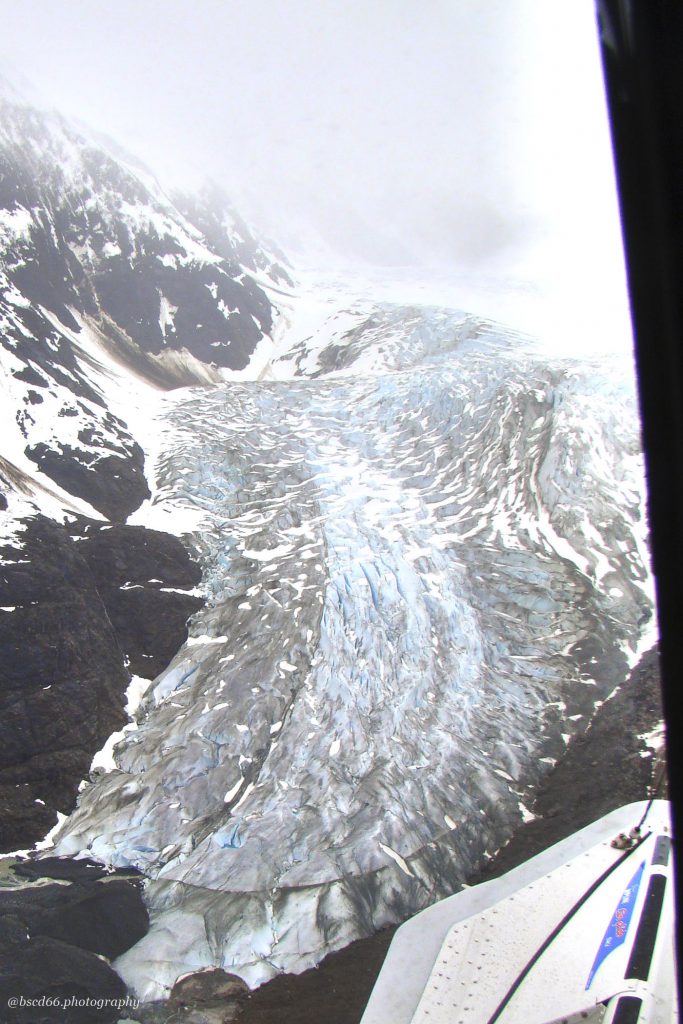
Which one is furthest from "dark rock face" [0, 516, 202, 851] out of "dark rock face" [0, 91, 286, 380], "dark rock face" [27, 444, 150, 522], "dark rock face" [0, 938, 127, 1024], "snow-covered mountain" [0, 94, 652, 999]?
"dark rock face" [0, 91, 286, 380]

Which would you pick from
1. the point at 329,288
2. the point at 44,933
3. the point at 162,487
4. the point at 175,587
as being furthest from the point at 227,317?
the point at 44,933

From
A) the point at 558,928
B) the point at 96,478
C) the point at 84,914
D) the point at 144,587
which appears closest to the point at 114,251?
the point at 96,478

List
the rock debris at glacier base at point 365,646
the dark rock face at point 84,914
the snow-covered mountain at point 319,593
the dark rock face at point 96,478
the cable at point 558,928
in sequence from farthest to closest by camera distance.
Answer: the dark rock face at point 96,478, the snow-covered mountain at point 319,593, the rock debris at glacier base at point 365,646, the dark rock face at point 84,914, the cable at point 558,928

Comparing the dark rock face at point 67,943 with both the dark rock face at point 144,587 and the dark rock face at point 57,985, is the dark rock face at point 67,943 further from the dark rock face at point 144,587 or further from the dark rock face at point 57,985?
the dark rock face at point 144,587

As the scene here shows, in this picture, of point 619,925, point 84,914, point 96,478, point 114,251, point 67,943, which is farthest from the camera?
point 114,251

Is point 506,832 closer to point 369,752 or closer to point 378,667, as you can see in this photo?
point 369,752

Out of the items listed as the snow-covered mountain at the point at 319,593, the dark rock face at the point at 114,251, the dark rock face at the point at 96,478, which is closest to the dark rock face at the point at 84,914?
the snow-covered mountain at the point at 319,593

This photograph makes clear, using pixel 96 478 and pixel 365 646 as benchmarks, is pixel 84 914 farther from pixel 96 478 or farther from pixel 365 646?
pixel 96 478
